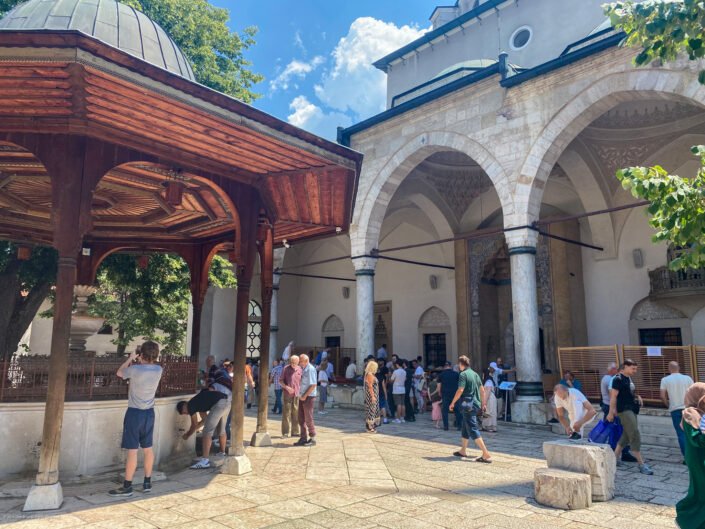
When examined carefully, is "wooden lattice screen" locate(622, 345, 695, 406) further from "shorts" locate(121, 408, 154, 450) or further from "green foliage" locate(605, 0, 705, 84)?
"shorts" locate(121, 408, 154, 450)

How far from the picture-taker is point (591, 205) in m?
12.7

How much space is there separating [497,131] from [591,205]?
3.96m

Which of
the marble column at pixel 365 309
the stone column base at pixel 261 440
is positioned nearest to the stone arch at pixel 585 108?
the marble column at pixel 365 309

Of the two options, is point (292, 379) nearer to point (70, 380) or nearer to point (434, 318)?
point (70, 380)

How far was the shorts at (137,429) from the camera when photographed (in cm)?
436

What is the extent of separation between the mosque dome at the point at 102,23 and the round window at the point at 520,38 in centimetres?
1338

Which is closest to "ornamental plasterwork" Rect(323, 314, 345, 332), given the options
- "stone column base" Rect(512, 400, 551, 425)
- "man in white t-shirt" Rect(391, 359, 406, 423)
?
"man in white t-shirt" Rect(391, 359, 406, 423)

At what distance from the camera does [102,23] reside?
607 cm

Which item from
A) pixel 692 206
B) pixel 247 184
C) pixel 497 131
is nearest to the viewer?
pixel 692 206

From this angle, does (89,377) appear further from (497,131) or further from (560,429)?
(497,131)

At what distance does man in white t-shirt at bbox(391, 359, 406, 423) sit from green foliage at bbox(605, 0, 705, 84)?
7.38 meters

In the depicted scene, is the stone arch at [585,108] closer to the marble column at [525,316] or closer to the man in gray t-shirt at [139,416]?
the marble column at [525,316]

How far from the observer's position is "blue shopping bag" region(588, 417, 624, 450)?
5.80 metres

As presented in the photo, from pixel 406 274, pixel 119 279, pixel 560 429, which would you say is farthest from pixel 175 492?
pixel 406 274
